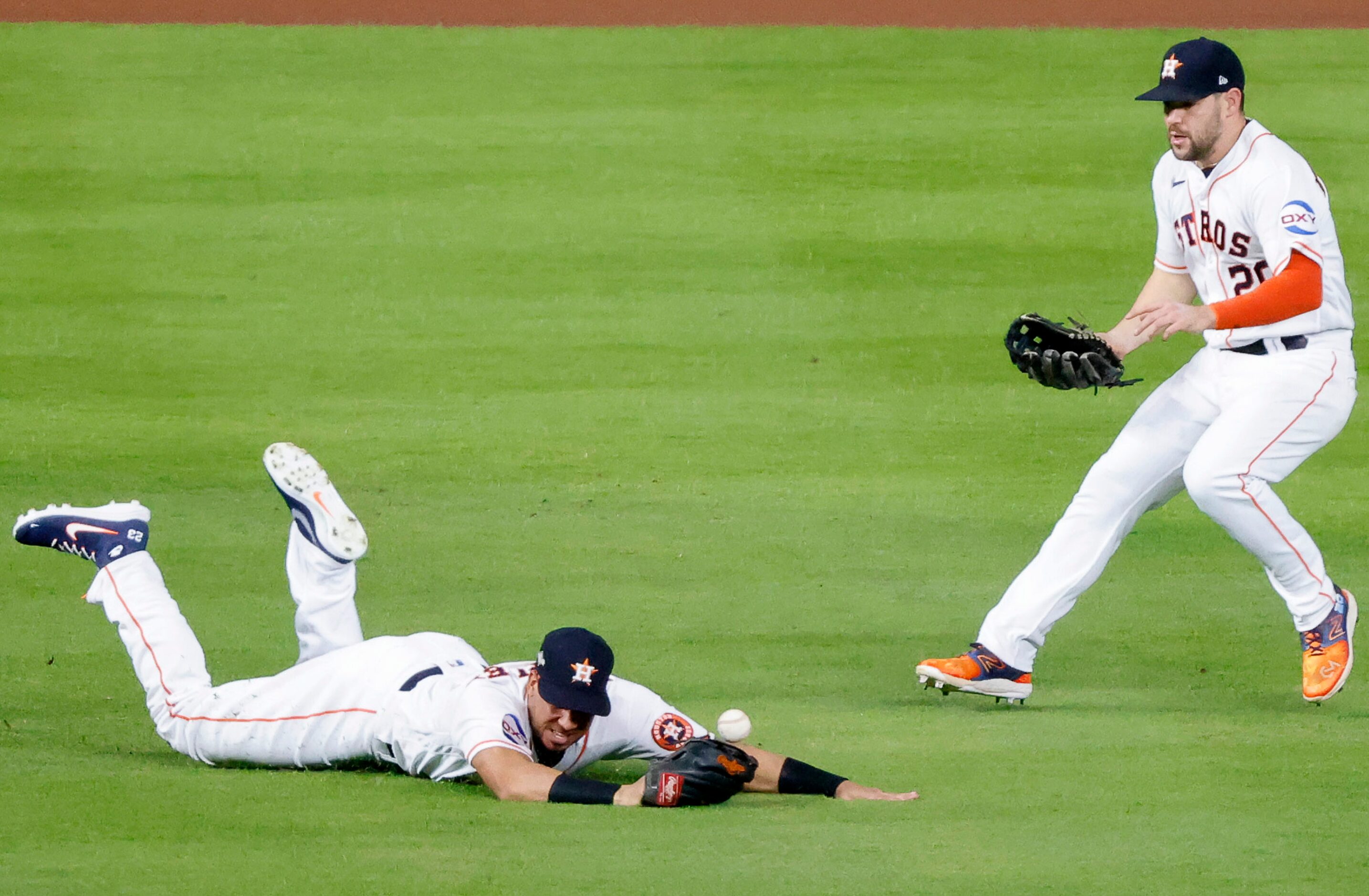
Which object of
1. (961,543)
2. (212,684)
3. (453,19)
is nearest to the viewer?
(212,684)

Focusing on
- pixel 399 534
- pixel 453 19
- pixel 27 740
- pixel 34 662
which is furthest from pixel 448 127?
pixel 27 740

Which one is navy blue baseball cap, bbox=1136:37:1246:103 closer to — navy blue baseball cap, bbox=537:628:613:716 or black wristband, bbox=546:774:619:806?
navy blue baseball cap, bbox=537:628:613:716

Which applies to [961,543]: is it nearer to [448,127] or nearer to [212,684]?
[212,684]

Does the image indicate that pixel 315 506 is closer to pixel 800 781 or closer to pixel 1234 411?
pixel 800 781

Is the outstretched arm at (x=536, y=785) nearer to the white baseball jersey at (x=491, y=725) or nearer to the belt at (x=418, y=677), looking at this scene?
the white baseball jersey at (x=491, y=725)

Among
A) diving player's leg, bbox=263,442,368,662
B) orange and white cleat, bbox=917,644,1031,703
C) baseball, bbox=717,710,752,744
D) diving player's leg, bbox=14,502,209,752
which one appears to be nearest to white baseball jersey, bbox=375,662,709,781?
baseball, bbox=717,710,752,744

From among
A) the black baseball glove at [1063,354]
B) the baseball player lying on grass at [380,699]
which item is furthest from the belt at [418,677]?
the black baseball glove at [1063,354]
